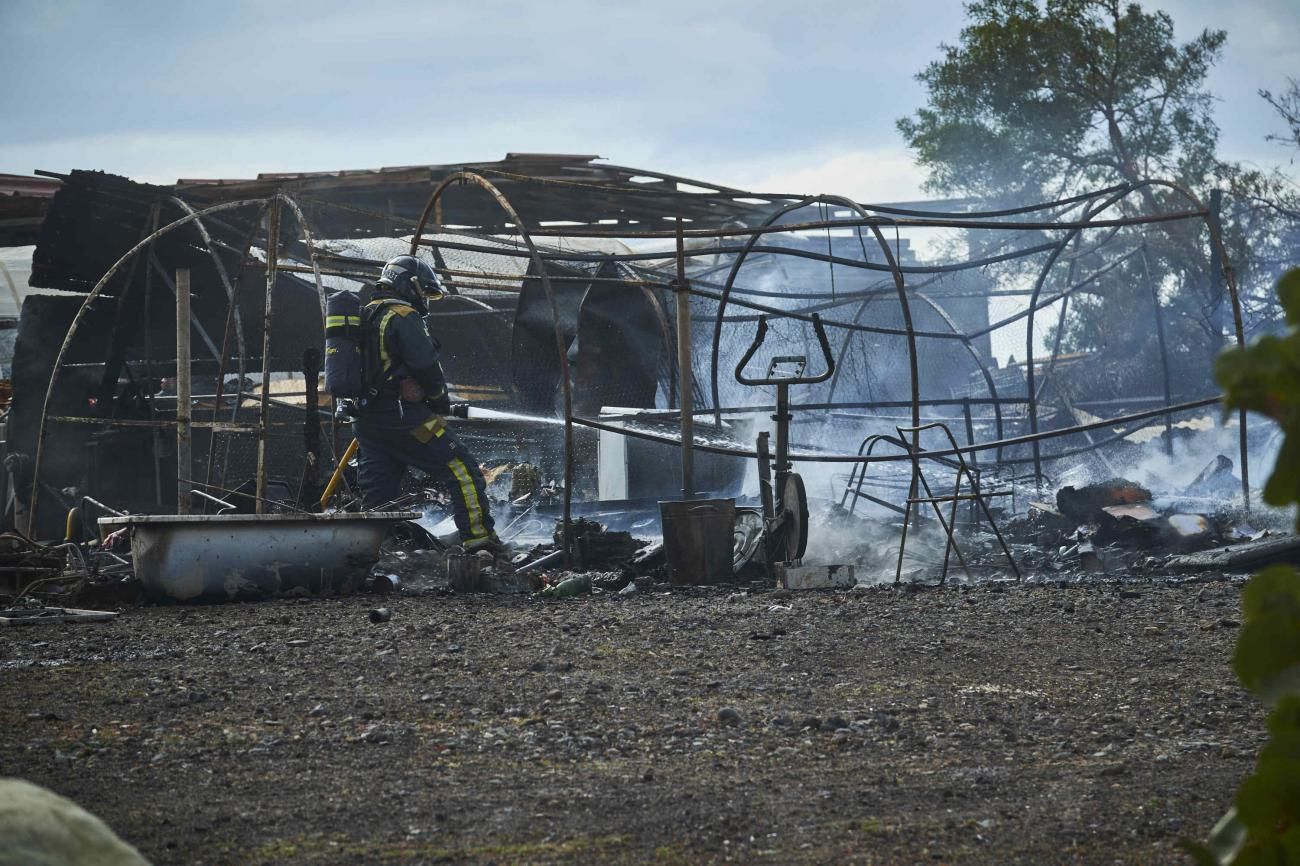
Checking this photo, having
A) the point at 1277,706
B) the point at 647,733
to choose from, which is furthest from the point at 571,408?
the point at 1277,706

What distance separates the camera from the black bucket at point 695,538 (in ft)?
26.2

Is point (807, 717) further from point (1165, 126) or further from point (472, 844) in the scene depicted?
point (1165, 126)

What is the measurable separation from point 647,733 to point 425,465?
508 cm

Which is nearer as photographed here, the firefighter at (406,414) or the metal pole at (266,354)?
the firefighter at (406,414)

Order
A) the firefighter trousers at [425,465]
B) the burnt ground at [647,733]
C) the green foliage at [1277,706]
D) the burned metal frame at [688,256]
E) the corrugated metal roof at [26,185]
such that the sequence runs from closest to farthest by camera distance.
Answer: the green foliage at [1277,706], the burnt ground at [647,733], the firefighter trousers at [425,465], the burned metal frame at [688,256], the corrugated metal roof at [26,185]

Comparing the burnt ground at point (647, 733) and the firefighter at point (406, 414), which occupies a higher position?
the firefighter at point (406, 414)

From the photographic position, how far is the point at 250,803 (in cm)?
310

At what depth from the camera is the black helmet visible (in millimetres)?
8711

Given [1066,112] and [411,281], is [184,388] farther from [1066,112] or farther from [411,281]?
[1066,112]

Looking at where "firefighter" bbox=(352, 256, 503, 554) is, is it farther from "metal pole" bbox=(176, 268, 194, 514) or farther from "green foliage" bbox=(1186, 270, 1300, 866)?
"green foliage" bbox=(1186, 270, 1300, 866)

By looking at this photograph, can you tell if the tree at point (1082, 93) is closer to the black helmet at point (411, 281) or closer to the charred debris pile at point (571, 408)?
the charred debris pile at point (571, 408)

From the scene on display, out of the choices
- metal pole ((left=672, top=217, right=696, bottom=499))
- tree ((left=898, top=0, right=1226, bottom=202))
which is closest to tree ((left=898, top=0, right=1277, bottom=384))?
tree ((left=898, top=0, right=1226, bottom=202))

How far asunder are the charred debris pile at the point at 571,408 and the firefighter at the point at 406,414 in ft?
1.20

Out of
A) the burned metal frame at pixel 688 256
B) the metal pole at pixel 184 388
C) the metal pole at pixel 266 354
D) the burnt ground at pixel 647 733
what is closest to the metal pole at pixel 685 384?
the burned metal frame at pixel 688 256
